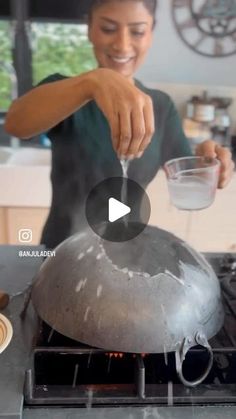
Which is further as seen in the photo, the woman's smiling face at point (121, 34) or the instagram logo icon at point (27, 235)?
the instagram logo icon at point (27, 235)

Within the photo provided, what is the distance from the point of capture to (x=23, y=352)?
0.59 meters

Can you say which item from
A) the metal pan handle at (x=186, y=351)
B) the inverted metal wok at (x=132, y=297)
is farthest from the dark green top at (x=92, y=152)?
the metal pan handle at (x=186, y=351)

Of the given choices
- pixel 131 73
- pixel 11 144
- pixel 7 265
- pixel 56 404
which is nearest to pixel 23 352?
pixel 56 404

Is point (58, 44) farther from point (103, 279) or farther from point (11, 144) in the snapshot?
point (103, 279)

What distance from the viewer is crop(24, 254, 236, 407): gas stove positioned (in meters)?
0.54

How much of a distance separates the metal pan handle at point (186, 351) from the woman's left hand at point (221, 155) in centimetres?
26

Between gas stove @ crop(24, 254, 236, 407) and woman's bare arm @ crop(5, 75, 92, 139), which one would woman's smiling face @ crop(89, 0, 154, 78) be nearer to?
woman's bare arm @ crop(5, 75, 92, 139)

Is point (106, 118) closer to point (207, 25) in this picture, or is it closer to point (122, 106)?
point (122, 106)

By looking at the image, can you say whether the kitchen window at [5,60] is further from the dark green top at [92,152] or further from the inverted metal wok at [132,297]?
the inverted metal wok at [132,297]

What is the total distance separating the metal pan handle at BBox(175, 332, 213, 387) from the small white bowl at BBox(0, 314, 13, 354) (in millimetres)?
225

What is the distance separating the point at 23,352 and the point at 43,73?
40 cm

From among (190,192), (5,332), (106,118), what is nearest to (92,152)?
(106,118)

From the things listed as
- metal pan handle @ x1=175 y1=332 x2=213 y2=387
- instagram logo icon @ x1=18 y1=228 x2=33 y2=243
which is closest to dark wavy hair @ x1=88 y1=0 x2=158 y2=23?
instagram logo icon @ x1=18 y1=228 x2=33 y2=243

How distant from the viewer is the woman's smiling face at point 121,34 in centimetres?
63
